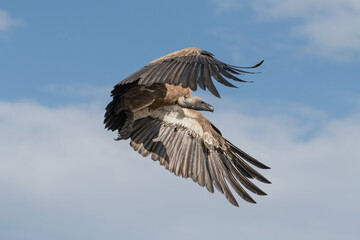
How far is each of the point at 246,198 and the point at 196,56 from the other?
235 cm

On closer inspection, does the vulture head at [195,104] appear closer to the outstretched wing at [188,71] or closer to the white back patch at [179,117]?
the white back patch at [179,117]

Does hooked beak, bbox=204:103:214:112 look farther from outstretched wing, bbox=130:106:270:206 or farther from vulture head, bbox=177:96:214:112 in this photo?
outstretched wing, bbox=130:106:270:206

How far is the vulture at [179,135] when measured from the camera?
9.73 metres

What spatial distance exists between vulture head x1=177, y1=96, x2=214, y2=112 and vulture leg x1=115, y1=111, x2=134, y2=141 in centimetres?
78

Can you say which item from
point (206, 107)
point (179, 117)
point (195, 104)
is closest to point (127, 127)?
point (179, 117)

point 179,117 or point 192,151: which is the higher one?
point 179,117

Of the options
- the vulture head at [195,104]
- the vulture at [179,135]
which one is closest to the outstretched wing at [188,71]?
the vulture at [179,135]

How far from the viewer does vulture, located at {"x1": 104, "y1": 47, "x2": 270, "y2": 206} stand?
9.73 m

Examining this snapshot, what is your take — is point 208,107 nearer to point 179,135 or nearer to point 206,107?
point 206,107

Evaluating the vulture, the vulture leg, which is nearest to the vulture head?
the vulture

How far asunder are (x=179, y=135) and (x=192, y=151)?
12.8 inches

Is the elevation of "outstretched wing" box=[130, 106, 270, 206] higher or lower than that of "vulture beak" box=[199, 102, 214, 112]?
lower

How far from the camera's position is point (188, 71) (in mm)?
8422

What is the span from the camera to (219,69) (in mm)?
8336
